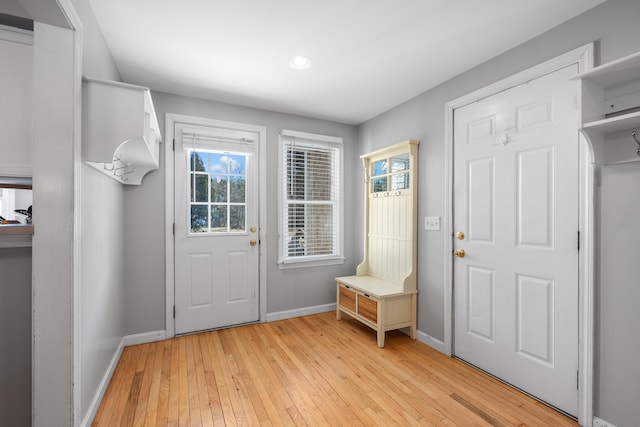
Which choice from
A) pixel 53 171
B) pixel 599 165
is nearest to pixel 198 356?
pixel 53 171

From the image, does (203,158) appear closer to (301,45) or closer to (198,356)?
(301,45)

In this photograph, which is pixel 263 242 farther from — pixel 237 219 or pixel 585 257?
pixel 585 257

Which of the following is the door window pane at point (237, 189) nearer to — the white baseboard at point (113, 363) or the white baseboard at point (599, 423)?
the white baseboard at point (113, 363)

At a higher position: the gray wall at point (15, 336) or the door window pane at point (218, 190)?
the door window pane at point (218, 190)

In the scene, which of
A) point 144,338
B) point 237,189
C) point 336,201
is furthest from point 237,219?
point 144,338

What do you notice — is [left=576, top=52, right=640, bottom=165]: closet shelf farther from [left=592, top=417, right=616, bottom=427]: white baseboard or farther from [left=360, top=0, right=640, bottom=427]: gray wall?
[left=592, top=417, right=616, bottom=427]: white baseboard

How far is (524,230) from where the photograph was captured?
2.06 m

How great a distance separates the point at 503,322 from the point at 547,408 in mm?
542

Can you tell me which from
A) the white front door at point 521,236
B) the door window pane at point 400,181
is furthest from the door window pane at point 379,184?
the white front door at point 521,236

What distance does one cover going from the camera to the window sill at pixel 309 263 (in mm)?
3459

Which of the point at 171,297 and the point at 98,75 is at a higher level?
the point at 98,75

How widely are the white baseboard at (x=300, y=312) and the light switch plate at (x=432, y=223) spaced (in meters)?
1.65

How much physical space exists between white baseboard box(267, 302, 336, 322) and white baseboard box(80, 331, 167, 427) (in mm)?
1122

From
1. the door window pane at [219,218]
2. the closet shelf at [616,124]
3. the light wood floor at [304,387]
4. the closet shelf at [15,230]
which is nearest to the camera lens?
the closet shelf at [15,230]
